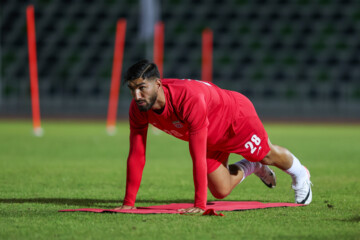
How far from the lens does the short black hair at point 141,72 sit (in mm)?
4078

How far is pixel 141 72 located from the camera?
4.09 meters

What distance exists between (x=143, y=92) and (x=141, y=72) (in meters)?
0.13

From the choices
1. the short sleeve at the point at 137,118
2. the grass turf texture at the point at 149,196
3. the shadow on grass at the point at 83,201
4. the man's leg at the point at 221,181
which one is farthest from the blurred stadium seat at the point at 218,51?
the short sleeve at the point at 137,118

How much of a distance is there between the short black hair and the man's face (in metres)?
0.03

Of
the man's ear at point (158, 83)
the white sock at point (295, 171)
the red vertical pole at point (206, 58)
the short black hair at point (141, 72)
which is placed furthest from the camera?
the red vertical pole at point (206, 58)

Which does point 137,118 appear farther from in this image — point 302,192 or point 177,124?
point 302,192

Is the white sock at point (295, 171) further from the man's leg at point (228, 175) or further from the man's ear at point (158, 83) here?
the man's ear at point (158, 83)


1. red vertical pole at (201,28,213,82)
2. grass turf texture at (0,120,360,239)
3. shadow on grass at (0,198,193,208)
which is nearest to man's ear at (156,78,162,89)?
grass turf texture at (0,120,360,239)

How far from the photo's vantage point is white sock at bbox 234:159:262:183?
17.1ft

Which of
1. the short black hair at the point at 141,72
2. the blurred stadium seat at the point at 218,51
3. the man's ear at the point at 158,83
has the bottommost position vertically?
the blurred stadium seat at the point at 218,51

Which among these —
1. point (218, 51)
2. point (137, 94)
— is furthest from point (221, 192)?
point (218, 51)

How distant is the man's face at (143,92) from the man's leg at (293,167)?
1182 millimetres

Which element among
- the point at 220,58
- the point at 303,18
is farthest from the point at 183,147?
the point at 303,18

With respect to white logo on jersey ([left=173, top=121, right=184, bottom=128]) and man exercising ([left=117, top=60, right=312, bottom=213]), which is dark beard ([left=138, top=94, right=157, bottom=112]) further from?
white logo on jersey ([left=173, top=121, right=184, bottom=128])
